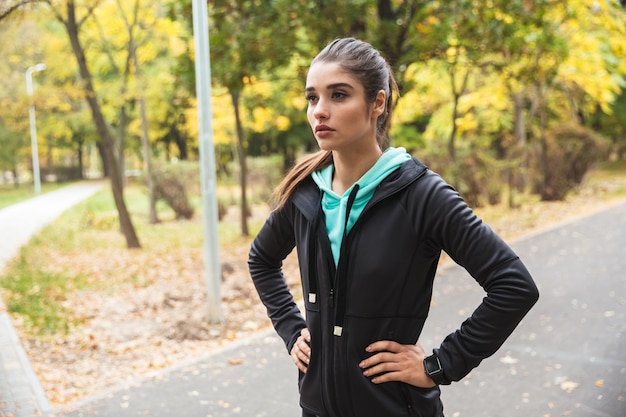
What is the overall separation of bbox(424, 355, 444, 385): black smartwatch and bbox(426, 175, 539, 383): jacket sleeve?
95mm

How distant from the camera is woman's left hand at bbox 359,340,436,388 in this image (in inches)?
72.8

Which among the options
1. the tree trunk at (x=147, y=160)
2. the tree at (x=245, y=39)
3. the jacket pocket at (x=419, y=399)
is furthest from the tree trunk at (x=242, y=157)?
the jacket pocket at (x=419, y=399)

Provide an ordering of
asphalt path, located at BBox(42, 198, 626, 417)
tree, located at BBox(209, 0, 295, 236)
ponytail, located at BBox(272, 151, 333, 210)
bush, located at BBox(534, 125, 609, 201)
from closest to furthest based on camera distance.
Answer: ponytail, located at BBox(272, 151, 333, 210) < asphalt path, located at BBox(42, 198, 626, 417) < tree, located at BBox(209, 0, 295, 236) < bush, located at BBox(534, 125, 609, 201)

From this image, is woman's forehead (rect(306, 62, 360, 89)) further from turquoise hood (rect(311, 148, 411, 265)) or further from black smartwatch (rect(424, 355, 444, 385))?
black smartwatch (rect(424, 355, 444, 385))

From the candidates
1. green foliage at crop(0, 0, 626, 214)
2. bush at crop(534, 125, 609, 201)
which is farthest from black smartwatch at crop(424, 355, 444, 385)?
bush at crop(534, 125, 609, 201)

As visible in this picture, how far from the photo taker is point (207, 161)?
725 cm

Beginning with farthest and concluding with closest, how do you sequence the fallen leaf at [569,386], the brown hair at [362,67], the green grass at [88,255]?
the green grass at [88,255] < the fallen leaf at [569,386] < the brown hair at [362,67]

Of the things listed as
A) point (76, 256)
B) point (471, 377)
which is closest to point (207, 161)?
point (471, 377)

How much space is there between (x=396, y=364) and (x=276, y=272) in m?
0.71

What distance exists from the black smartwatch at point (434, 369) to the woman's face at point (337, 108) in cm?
71

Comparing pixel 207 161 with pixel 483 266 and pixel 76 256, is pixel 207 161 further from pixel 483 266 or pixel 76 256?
pixel 76 256

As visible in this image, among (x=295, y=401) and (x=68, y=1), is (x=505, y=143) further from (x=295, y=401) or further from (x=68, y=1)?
(x=295, y=401)

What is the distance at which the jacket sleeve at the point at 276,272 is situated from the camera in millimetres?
2240

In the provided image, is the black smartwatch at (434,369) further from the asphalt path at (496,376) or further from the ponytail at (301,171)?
the asphalt path at (496,376)
